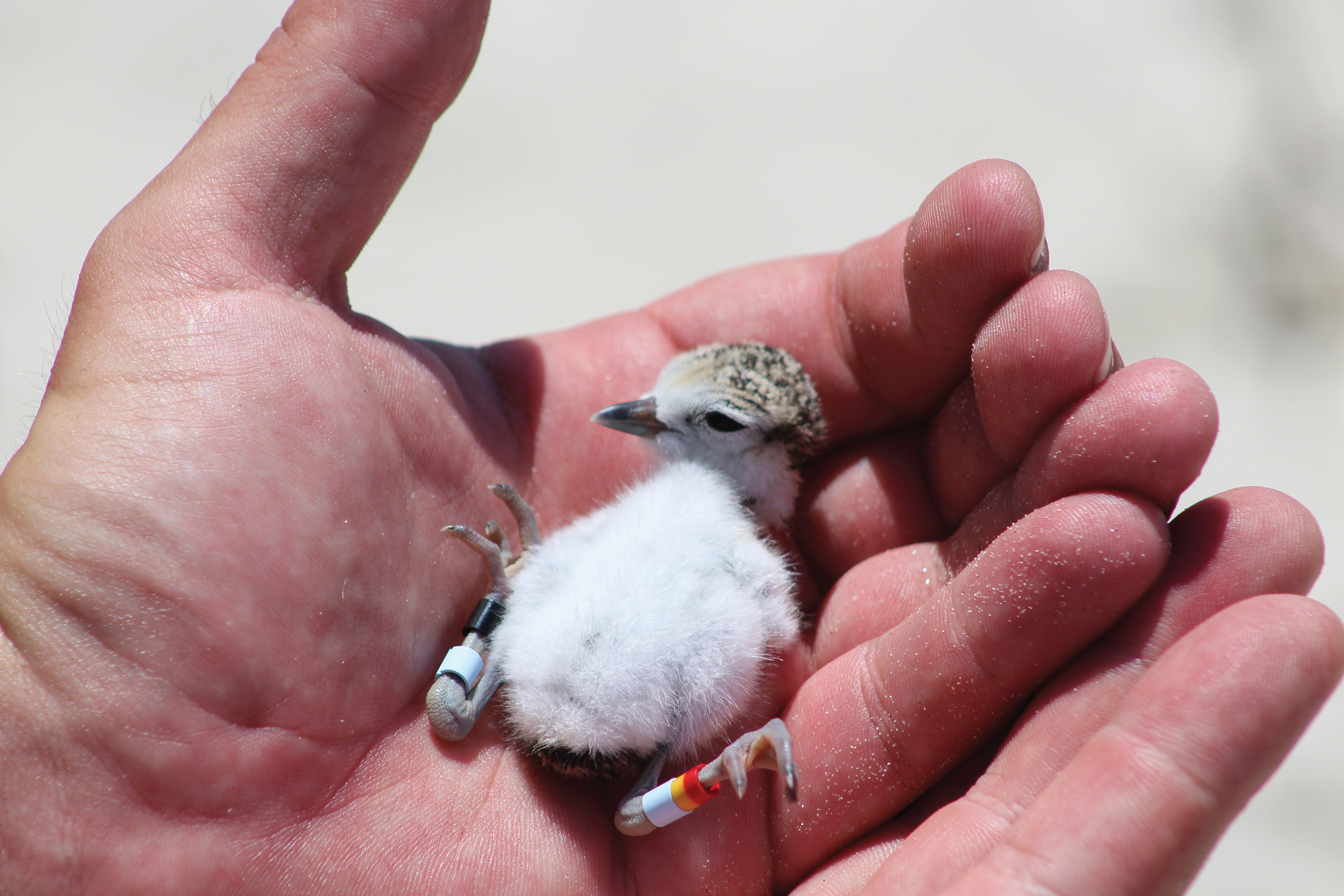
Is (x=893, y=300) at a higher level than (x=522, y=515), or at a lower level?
higher

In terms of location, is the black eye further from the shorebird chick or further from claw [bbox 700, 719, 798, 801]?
claw [bbox 700, 719, 798, 801]

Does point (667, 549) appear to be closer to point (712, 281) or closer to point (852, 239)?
point (712, 281)

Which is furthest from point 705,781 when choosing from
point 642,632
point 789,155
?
point 789,155

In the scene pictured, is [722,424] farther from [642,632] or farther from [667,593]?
[642,632]

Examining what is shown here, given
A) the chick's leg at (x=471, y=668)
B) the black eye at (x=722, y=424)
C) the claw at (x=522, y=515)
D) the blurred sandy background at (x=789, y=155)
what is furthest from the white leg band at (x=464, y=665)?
the blurred sandy background at (x=789, y=155)

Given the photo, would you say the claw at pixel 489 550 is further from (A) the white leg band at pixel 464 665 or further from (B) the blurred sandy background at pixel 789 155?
(B) the blurred sandy background at pixel 789 155
